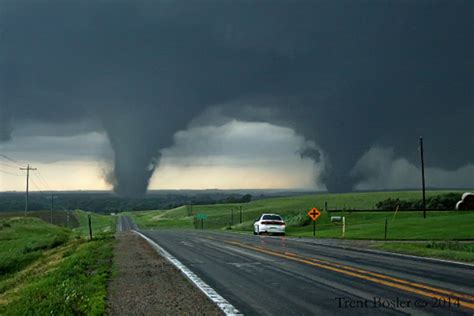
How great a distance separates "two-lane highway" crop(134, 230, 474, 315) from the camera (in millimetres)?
9117

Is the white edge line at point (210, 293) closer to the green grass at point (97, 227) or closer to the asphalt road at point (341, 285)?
the asphalt road at point (341, 285)

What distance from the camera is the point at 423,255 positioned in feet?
64.7

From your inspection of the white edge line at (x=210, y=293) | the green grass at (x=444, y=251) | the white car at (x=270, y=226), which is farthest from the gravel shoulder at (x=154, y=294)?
the white car at (x=270, y=226)

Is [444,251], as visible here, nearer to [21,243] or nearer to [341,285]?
[341,285]

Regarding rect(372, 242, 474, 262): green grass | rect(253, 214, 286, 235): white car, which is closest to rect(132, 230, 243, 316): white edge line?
rect(372, 242, 474, 262): green grass

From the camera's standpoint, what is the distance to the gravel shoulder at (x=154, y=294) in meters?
9.33

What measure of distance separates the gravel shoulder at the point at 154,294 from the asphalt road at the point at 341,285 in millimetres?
638

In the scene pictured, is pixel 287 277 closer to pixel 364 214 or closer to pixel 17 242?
pixel 17 242

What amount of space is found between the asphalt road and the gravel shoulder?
0.64 m

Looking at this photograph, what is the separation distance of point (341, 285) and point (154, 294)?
13.2ft

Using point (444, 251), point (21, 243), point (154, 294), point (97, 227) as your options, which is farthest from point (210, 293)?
point (97, 227)

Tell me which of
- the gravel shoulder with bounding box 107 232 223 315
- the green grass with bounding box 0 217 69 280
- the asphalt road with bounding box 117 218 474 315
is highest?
the asphalt road with bounding box 117 218 474 315

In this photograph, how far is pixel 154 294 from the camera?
11203 millimetres

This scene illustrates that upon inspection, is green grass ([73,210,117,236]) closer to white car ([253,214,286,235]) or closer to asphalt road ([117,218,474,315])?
white car ([253,214,286,235])
